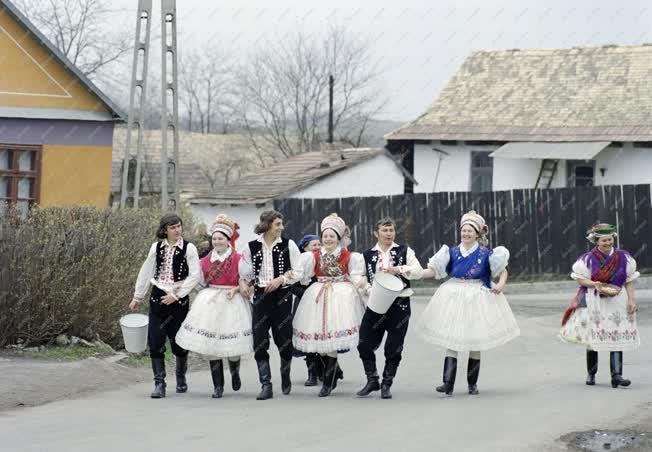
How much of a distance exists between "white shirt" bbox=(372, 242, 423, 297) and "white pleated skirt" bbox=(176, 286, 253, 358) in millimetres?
1392

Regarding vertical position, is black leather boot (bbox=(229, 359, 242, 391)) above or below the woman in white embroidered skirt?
below

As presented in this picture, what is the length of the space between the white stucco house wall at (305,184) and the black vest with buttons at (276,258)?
25.0 metres

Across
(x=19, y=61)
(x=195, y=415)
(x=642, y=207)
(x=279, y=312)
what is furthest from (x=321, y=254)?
(x=642, y=207)

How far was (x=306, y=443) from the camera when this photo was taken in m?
9.55

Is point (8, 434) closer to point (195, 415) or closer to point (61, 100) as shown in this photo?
point (195, 415)

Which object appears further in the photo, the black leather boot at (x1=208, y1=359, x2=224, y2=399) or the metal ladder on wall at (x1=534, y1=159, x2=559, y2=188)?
the metal ladder on wall at (x1=534, y1=159, x2=559, y2=188)

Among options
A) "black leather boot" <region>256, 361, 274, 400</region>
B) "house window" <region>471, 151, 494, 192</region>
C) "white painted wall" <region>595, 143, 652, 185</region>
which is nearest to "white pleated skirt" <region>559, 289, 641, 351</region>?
"black leather boot" <region>256, 361, 274, 400</region>

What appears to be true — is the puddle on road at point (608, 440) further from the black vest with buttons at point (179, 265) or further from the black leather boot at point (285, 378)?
the black vest with buttons at point (179, 265)

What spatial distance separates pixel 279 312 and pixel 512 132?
28.9m

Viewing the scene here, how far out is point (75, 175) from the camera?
28125mm

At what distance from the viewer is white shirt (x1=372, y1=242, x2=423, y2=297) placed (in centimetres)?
1223

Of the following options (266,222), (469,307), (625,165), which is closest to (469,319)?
(469,307)

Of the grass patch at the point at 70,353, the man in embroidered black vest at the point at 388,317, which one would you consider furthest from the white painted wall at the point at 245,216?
the man in embroidered black vest at the point at 388,317

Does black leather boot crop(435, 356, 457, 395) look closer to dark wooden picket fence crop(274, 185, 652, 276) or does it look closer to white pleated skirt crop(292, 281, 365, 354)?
white pleated skirt crop(292, 281, 365, 354)
